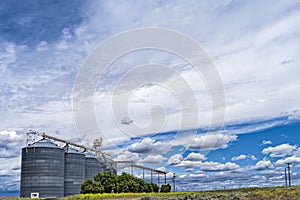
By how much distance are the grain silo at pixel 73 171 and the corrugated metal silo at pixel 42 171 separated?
16.4ft

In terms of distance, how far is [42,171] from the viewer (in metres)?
93.2

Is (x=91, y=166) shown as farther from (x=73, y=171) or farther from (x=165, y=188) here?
(x=165, y=188)

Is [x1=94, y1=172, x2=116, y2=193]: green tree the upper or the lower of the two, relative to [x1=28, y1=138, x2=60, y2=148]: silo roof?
lower

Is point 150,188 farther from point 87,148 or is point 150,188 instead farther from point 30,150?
point 30,150

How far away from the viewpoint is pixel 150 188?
108250 mm

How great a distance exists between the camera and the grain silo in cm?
10244

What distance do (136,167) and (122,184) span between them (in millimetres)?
35553

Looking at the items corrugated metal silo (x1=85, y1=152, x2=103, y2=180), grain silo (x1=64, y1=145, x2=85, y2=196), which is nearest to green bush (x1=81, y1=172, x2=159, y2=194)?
grain silo (x1=64, y1=145, x2=85, y2=196)

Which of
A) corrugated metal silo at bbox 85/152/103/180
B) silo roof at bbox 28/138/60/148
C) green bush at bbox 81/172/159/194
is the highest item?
silo roof at bbox 28/138/60/148

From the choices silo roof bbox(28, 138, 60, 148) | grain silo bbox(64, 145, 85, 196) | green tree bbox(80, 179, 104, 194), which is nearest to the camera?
green tree bbox(80, 179, 104, 194)

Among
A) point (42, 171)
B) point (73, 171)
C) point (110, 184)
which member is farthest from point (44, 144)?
point (110, 184)

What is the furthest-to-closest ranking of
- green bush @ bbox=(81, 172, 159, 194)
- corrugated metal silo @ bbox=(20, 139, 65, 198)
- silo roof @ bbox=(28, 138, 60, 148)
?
1. silo roof @ bbox=(28, 138, 60, 148)
2. corrugated metal silo @ bbox=(20, 139, 65, 198)
3. green bush @ bbox=(81, 172, 159, 194)

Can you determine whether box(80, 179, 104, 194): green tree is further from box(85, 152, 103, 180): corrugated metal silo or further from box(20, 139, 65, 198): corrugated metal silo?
box(85, 152, 103, 180): corrugated metal silo

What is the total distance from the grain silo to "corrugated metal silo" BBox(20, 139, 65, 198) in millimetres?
5010
